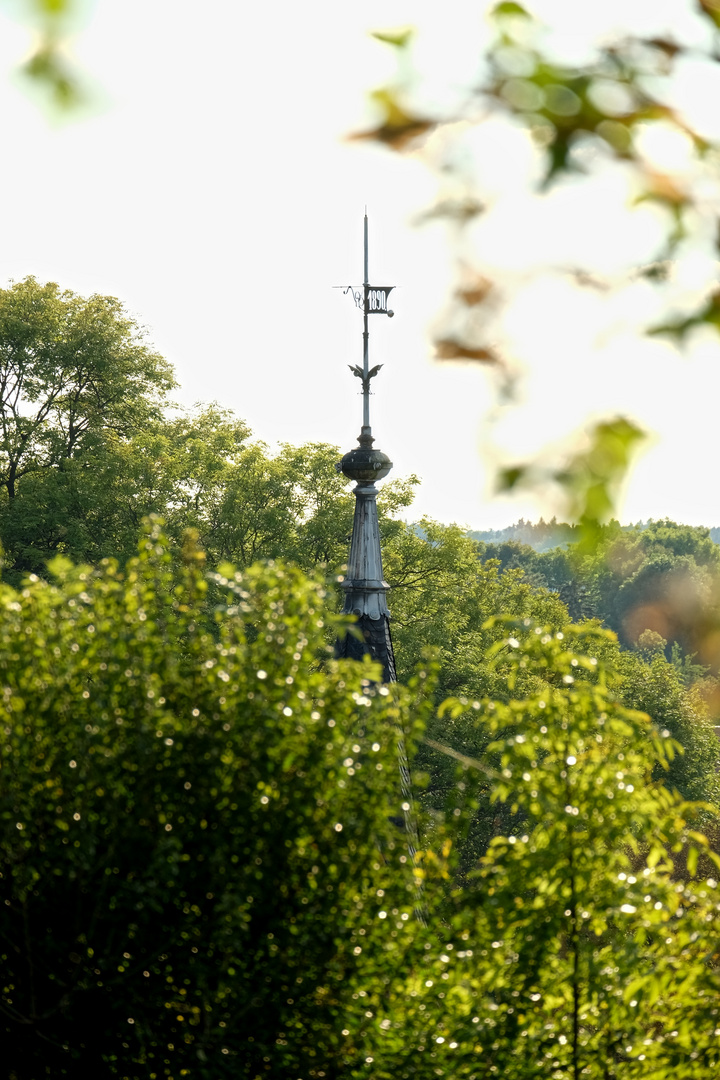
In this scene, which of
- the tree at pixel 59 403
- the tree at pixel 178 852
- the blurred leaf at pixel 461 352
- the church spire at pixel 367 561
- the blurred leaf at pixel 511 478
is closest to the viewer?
the blurred leaf at pixel 511 478

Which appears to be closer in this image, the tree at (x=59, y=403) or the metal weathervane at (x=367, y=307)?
the metal weathervane at (x=367, y=307)

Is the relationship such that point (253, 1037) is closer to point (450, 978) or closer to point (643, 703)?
point (450, 978)

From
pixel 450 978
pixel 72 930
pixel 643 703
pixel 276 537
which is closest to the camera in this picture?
pixel 72 930

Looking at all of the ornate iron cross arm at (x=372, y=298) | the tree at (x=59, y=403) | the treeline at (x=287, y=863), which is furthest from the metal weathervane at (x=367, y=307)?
the tree at (x=59, y=403)

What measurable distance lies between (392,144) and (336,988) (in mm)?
2965

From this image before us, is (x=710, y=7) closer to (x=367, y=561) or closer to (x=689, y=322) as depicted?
(x=689, y=322)

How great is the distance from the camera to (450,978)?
4445 millimetres

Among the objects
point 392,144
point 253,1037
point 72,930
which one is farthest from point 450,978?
point 392,144

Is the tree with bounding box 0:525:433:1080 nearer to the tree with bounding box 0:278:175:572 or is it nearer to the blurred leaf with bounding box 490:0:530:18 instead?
the blurred leaf with bounding box 490:0:530:18

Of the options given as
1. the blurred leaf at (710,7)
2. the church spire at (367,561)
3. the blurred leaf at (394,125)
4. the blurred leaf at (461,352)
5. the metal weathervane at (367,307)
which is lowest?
the blurred leaf at (461,352)

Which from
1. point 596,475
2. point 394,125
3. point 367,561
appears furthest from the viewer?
point 367,561

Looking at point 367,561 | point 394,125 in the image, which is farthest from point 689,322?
point 367,561

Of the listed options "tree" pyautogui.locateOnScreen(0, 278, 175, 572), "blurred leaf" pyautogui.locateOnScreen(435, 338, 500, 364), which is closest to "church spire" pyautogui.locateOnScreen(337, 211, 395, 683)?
"blurred leaf" pyautogui.locateOnScreen(435, 338, 500, 364)

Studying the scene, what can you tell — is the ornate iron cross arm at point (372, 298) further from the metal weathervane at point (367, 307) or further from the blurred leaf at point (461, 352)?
the blurred leaf at point (461, 352)
